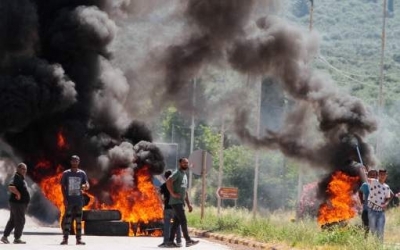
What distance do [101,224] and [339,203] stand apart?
707 centimetres

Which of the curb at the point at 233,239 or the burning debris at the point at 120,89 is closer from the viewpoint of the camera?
the curb at the point at 233,239

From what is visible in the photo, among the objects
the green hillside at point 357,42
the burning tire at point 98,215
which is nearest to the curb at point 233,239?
the burning tire at point 98,215

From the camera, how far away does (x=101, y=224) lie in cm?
2997

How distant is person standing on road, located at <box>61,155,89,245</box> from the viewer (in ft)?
80.3

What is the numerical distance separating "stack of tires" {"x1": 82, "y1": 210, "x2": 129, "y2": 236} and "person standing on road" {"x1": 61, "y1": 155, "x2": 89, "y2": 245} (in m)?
4.87

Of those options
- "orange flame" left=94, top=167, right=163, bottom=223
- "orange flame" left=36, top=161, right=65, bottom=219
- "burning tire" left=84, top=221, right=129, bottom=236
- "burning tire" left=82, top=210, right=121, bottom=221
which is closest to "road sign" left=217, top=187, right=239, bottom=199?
"orange flame" left=94, top=167, right=163, bottom=223

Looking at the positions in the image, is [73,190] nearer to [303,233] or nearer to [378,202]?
[303,233]

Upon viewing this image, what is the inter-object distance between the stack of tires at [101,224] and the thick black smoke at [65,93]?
293cm

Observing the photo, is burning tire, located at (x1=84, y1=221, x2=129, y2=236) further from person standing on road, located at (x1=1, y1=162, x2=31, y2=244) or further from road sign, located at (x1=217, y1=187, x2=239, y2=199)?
road sign, located at (x1=217, y1=187, x2=239, y2=199)

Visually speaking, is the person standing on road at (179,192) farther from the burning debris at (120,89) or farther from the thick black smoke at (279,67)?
the thick black smoke at (279,67)

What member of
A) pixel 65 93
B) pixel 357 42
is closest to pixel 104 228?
pixel 65 93

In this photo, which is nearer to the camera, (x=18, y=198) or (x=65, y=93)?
(x=18, y=198)

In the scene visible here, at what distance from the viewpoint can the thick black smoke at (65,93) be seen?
33.1 meters

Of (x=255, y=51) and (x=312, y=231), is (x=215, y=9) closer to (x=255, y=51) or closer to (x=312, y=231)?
(x=255, y=51)
